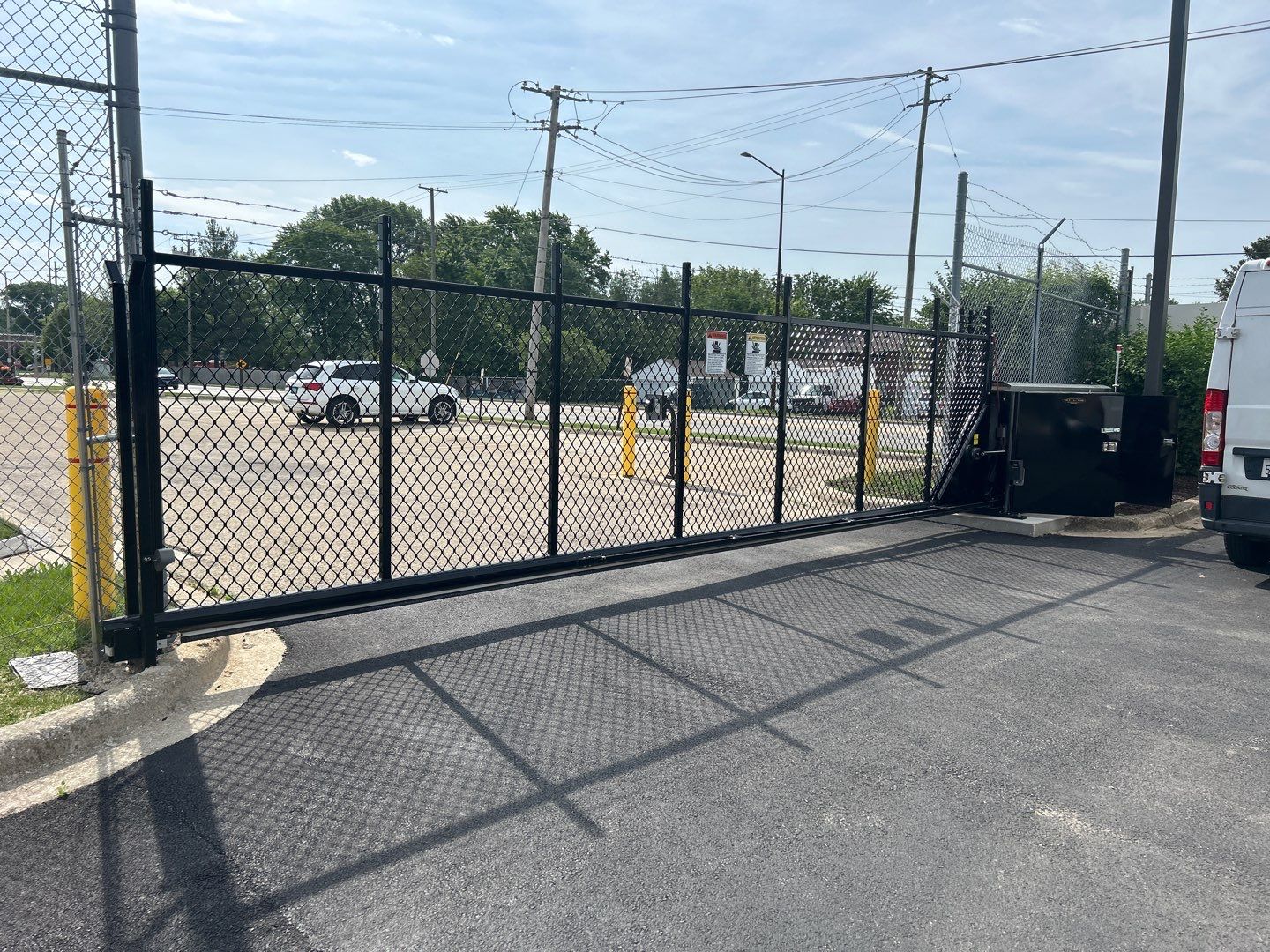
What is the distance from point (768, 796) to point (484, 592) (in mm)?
3068

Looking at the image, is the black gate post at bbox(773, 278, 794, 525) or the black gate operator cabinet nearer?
the black gate post at bbox(773, 278, 794, 525)

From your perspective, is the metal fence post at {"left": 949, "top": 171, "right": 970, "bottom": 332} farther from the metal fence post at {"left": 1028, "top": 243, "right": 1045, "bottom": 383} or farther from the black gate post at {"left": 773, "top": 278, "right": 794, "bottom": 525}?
the black gate post at {"left": 773, "top": 278, "right": 794, "bottom": 525}

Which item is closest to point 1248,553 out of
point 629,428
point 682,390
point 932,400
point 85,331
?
point 932,400

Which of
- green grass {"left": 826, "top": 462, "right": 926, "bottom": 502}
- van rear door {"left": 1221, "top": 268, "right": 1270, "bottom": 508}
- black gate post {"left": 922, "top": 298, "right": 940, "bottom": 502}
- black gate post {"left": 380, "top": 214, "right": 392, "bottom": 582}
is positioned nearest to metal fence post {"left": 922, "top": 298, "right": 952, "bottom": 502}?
black gate post {"left": 922, "top": 298, "right": 940, "bottom": 502}

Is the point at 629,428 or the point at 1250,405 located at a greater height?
the point at 1250,405

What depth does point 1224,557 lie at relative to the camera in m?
8.50

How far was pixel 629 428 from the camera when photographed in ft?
43.8

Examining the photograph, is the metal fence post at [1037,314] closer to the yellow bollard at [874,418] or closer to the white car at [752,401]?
the yellow bollard at [874,418]

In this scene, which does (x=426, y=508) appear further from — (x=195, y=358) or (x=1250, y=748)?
(x=1250, y=748)

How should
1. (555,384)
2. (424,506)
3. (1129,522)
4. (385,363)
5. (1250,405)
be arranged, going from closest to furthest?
(385,363) → (555,384) → (1250,405) → (1129,522) → (424,506)

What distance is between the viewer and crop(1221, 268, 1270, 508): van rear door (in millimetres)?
7062

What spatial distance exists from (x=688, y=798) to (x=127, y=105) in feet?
14.5

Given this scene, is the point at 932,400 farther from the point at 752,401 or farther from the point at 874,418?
the point at 752,401

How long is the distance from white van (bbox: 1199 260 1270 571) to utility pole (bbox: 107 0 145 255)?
25.6ft
